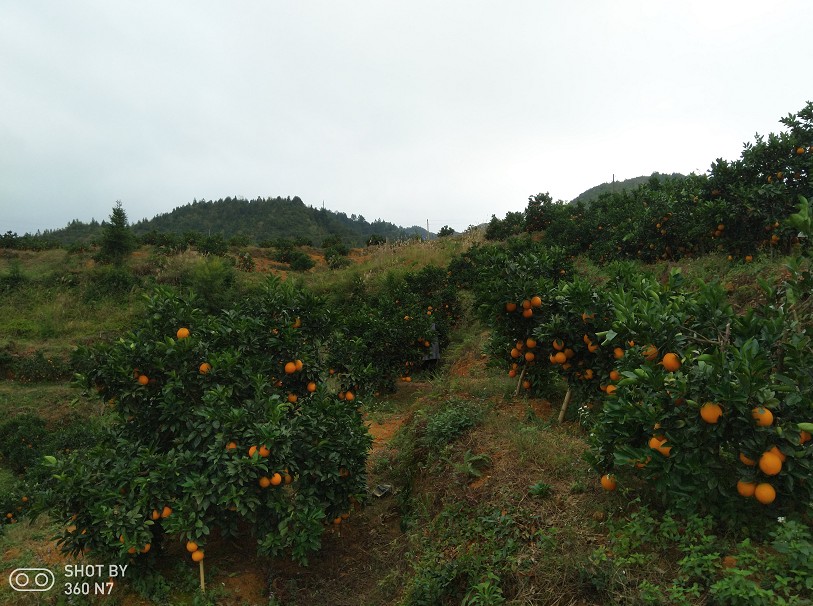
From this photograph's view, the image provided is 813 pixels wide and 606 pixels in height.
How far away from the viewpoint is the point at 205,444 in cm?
318

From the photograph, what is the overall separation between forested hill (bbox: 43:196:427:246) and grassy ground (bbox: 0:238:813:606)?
34310 millimetres

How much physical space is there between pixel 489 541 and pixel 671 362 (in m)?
1.63

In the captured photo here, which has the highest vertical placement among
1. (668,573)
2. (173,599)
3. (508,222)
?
(508,222)

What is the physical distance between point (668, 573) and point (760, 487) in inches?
24.7

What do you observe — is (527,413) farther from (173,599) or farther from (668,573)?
(173,599)

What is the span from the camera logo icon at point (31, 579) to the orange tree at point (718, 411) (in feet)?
13.9

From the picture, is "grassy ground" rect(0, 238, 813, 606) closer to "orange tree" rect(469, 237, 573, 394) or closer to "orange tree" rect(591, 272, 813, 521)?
"orange tree" rect(591, 272, 813, 521)

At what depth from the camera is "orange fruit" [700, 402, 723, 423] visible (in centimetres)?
209

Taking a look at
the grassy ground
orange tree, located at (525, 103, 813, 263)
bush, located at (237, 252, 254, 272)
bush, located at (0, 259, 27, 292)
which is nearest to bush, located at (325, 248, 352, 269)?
bush, located at (237, 252, 254, 272)

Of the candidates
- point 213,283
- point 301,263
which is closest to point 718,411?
point 213,283

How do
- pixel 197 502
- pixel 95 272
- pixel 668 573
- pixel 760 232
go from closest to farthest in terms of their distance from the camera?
pixel 668 573
pixel 197 502
pixel 760 232
pixel 95 272

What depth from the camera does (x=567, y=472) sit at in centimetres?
332

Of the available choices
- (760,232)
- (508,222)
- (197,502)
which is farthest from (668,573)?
(508,222)

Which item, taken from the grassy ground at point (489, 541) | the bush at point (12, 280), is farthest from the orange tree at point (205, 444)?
the bush at point (12, 280)
